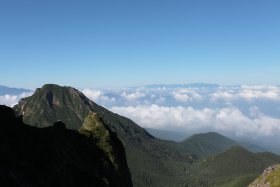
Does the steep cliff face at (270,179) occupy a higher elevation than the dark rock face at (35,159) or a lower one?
lower

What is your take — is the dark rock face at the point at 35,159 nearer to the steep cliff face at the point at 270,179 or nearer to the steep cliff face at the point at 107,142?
the steep cliff face at the point at 107,142

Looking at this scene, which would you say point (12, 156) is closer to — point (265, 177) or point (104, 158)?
point (104, 158)

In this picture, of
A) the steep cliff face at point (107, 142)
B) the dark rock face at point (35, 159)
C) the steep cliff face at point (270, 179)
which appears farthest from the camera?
the steep cliff face at point (107, 142)

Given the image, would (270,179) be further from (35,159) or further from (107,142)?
(35,159)

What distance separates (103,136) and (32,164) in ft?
242

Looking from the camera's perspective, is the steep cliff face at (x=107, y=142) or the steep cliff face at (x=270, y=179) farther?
the steep cliff face at (x=107, y=142)

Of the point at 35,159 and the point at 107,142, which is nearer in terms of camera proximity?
the point at 35,159

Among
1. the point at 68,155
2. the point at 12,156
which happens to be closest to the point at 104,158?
the point at 68,155

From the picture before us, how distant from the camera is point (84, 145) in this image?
141000mm

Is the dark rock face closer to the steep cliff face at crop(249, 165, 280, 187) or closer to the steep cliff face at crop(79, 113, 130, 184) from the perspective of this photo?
the steep cliff face at crop(79, 113, 130, 184)

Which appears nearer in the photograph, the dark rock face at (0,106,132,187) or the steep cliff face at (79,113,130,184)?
the dark rock face at (0,106,132,187)

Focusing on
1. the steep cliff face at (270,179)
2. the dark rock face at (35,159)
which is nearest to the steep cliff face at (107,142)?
the dark rock face at (35,159)

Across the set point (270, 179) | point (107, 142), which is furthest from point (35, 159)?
point (270, 179)

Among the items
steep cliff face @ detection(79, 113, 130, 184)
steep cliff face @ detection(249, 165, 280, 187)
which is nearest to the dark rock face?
steep cliff face @ detection(79, 113, 130, 184)
